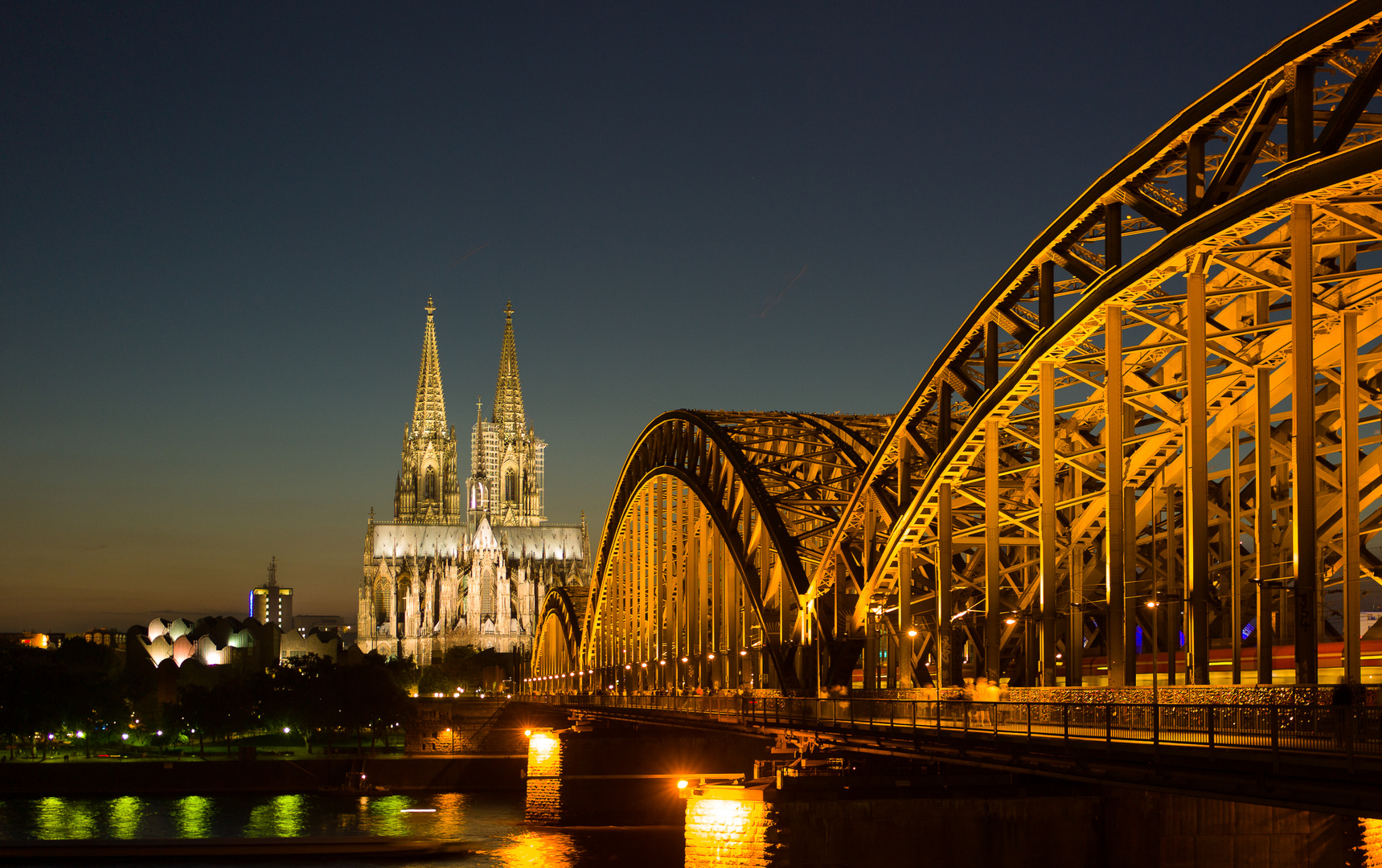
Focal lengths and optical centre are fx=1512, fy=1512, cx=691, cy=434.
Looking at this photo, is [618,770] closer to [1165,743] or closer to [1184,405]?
[1184,405]

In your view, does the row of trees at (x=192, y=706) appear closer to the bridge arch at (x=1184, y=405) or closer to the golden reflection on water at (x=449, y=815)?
the golden reflection on water at (x=449, y=815)

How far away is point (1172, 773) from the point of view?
22641 mm

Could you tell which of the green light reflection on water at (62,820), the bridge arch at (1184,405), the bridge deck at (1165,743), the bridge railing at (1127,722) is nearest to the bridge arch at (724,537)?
the bridge arch at (1184,405)

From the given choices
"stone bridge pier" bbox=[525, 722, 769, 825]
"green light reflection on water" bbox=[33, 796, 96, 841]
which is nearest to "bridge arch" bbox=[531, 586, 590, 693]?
"stone bridge pier" bbox=[525, 722, 769, 825]

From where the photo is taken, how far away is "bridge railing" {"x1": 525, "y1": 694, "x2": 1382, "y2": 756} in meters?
20.0

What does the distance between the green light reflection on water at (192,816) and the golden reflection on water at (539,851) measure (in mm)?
18068

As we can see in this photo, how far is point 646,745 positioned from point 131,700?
84.8 m

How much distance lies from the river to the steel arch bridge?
1389 cm

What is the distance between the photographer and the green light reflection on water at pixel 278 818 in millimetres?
85250

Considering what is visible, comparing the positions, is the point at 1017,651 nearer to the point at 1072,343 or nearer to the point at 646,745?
the point at 1072,343

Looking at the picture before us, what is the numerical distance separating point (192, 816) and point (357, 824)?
38.2 ft

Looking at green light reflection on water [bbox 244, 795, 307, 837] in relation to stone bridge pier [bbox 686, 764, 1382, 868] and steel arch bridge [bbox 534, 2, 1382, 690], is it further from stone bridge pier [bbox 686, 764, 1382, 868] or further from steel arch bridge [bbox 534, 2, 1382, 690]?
stone bridge pier [bbox 686, 764, 1382, 868]

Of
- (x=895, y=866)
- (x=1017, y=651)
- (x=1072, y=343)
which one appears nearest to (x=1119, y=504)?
(x=1072, y=343)

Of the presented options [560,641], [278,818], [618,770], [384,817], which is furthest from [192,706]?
[618,770]
